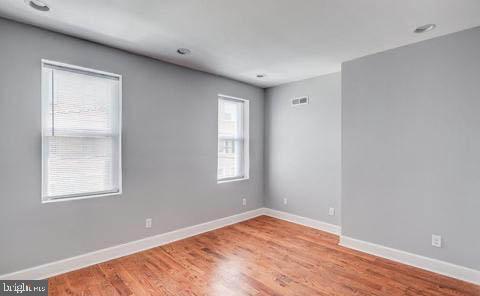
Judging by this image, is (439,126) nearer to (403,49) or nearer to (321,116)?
(403,49)

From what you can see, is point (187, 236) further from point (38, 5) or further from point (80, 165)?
point (38, 5)

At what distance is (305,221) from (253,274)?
1.96 meters

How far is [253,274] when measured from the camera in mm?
2627

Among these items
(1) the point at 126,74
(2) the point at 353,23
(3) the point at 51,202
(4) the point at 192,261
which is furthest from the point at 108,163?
(2) the point at 353,23

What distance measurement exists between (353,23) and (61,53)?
9.93 feet

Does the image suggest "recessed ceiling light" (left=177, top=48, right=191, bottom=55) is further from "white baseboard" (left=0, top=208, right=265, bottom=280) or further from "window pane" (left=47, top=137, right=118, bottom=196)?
"white baseboard" (left=0, top=208, right=265, bottom=280)

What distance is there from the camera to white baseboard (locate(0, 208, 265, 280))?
2.43 metres

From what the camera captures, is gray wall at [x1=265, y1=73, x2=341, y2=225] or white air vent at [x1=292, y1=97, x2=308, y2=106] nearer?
gray wall at [x1=265, y1=73, x2=341, y2=225]

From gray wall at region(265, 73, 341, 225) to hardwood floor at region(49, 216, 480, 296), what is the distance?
906 millimetres

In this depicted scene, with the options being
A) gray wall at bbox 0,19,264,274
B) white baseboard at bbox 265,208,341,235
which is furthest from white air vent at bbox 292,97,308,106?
white baseboard at bbox 265,208,341,235

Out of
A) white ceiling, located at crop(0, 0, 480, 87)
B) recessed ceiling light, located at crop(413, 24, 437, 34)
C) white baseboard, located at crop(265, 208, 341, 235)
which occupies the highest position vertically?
white ceiling, located at crop(0, 0, 480, 87)

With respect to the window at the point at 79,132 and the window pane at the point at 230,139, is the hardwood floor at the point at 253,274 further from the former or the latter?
the window pane at the point at 230,139

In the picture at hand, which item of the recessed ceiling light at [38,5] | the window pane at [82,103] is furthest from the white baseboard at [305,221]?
the recessed ceiling light at [38,5]

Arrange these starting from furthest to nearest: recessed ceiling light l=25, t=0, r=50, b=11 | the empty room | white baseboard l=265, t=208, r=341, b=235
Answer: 1. white baseboard l=265, t=208, r=341, b=235
2. the empty room
3. recessed ceiling light l=25, t=0, r=50, b=11
